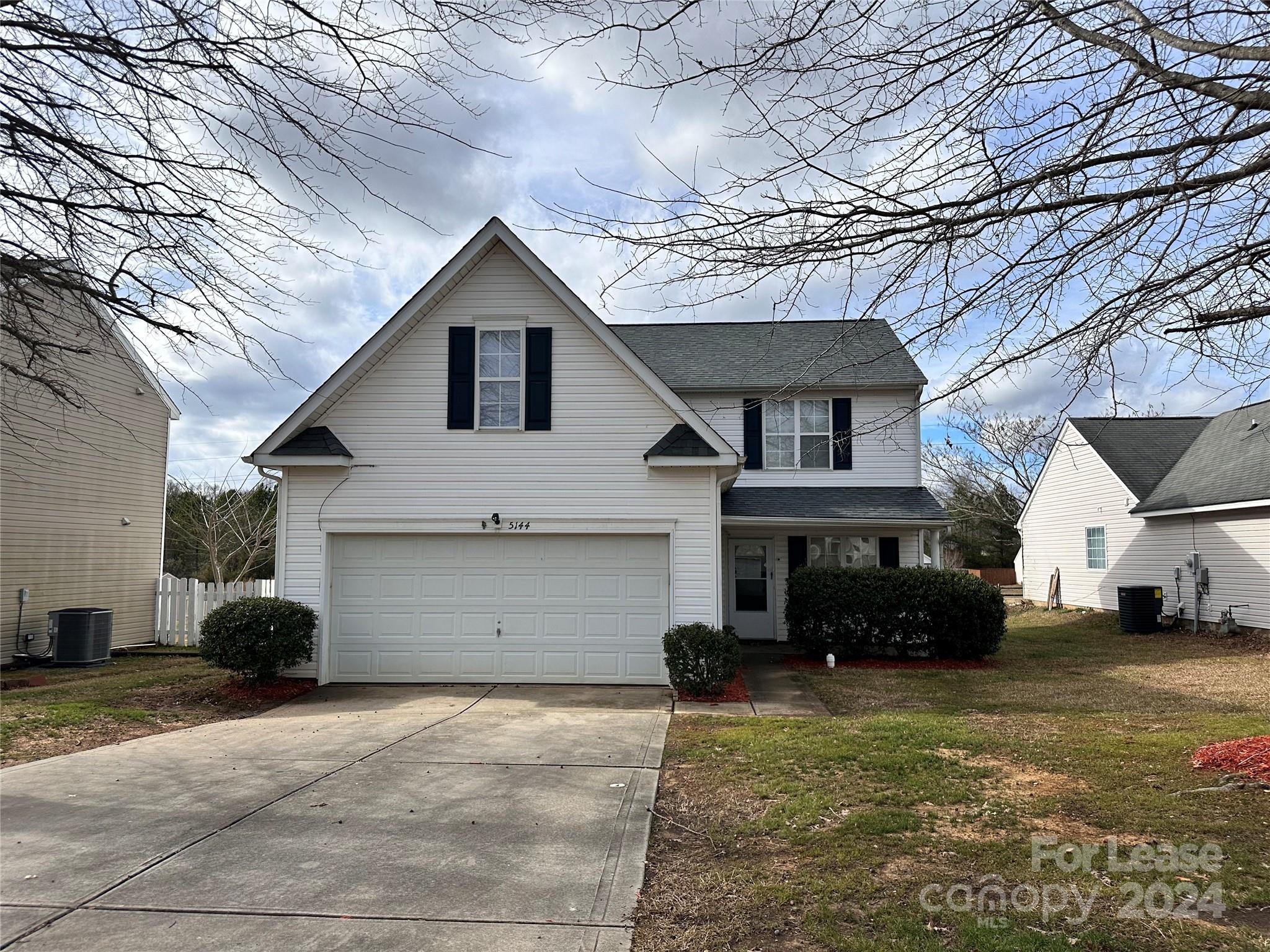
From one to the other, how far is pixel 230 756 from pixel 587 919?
523 cm

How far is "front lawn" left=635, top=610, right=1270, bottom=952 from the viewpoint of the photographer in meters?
4.20

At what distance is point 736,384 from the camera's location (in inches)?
723

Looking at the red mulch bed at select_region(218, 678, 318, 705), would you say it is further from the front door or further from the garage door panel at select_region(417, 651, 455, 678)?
the front door

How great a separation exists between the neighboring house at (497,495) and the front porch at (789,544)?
4.41 meters

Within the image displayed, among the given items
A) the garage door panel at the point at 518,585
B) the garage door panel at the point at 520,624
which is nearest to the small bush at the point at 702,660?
the garage door panel at the point at 520,624

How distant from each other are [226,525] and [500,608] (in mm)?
15915

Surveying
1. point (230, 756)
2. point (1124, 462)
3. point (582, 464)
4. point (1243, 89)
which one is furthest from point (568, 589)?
point (1124, 462)

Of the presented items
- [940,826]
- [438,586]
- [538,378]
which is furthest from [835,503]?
[940,826]

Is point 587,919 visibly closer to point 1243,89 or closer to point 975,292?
point 975,292

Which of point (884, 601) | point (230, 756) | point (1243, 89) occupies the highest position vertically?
point (1243, 89)

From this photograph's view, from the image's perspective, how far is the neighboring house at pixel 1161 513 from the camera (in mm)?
A: 18703

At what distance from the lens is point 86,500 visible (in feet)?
56.6

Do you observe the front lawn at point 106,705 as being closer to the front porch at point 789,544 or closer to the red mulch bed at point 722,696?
the red mulch bed at point 722,696

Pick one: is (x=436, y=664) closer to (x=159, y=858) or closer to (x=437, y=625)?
(x=437, y=625)
